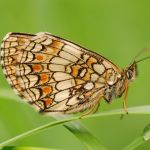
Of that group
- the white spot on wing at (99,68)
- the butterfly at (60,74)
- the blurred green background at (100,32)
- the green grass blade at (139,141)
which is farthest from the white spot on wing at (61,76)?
the green grass blade at (139,141)

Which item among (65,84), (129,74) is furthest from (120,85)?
(65,84)

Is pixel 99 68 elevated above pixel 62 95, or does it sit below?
above

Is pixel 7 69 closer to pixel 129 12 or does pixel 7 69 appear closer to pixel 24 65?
pixel 24 65

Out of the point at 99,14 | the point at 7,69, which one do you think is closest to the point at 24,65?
the point at 7,69

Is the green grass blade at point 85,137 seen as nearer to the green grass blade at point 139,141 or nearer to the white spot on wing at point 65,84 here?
the green grass blade at point 139,141

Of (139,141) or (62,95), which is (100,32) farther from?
(139,141)
